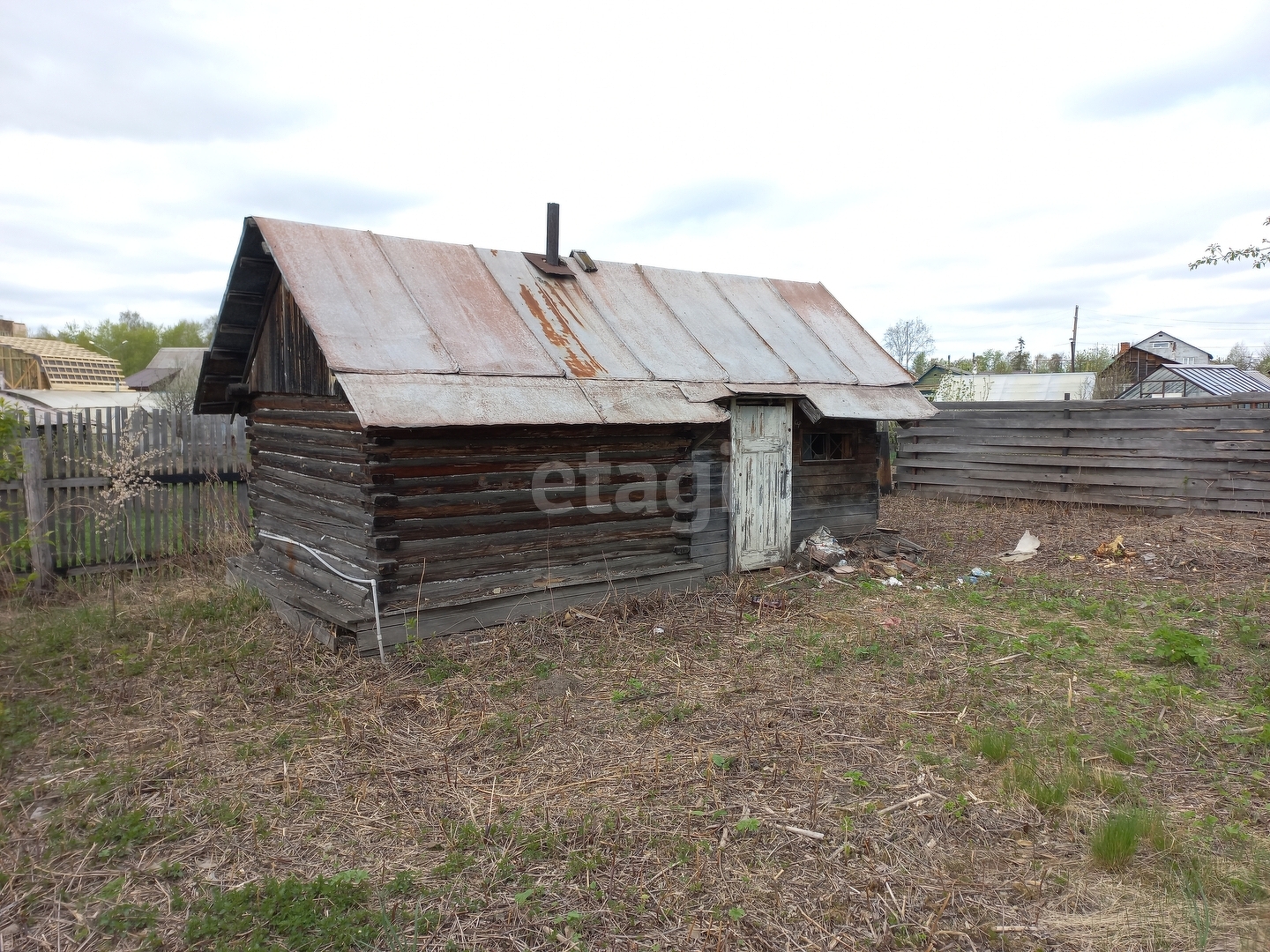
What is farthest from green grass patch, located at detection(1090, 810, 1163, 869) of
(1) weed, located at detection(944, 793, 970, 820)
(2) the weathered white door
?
(2) the weathered white door

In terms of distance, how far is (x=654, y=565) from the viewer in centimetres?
933

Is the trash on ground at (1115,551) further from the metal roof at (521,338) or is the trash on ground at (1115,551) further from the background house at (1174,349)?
the background house at (1174,349)

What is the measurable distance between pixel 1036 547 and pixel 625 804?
9.06 meters

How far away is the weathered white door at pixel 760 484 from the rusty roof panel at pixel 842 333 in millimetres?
1860

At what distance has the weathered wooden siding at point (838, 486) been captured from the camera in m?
11.0

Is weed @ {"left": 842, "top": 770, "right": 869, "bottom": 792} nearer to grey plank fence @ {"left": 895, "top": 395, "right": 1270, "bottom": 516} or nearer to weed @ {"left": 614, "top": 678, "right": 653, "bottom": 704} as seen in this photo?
weed @ {"left": 614, "top": 678, "right": 653, "bottom": 704}

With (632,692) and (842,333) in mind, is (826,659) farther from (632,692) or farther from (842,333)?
(842,333)

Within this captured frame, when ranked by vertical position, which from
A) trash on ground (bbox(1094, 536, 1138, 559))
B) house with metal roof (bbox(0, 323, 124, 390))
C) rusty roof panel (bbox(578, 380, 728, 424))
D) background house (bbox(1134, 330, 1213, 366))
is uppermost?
background house (bbox(1134, 330, 1213, 366))

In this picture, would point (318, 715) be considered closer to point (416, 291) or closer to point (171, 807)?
point (171, 807)

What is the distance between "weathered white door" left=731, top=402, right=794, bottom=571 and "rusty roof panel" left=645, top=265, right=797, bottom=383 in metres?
0.48

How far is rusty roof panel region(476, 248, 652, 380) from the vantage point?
28.9 feet

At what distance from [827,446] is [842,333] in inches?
80.7

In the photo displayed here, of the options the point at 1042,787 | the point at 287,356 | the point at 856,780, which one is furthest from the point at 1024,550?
the point at 287,356

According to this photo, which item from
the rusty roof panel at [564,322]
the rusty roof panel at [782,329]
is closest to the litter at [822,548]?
the rusty roof panel at [782,329]
